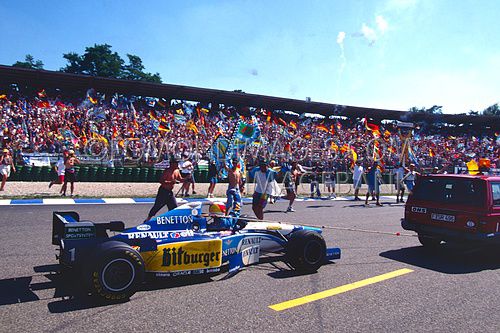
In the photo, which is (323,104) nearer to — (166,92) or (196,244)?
(166,92)

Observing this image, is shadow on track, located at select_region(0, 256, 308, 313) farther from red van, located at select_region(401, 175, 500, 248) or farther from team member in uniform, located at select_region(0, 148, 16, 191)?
team member in uniform, located at select_region(0, 148, 16, 191)

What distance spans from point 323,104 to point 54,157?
87.7ft

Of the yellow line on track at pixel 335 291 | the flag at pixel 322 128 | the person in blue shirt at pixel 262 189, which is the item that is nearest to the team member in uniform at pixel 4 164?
the person in blue shirt at pixel 262 189

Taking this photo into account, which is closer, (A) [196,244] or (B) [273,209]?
(A) [196,244]

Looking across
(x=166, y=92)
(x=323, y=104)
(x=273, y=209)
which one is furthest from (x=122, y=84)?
(x=273, y=209)

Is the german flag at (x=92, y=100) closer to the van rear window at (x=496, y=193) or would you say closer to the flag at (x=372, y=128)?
the flag at (x=372, y=128)

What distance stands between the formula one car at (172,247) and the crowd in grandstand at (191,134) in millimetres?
16988

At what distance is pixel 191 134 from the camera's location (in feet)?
96.6

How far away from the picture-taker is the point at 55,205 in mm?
12438

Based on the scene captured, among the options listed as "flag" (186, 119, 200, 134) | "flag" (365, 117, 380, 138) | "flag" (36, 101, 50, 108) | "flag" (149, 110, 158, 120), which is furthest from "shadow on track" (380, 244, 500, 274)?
"flag" (365, 117, 380, 138)

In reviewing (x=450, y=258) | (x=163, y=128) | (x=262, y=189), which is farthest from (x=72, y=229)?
(x=163, y=128)

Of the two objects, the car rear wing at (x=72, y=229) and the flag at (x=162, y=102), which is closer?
A: the car rear wing at (x=72, y=229)

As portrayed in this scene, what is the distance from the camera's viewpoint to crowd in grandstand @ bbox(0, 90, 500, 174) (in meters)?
23.7

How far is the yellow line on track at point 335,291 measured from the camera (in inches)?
179
